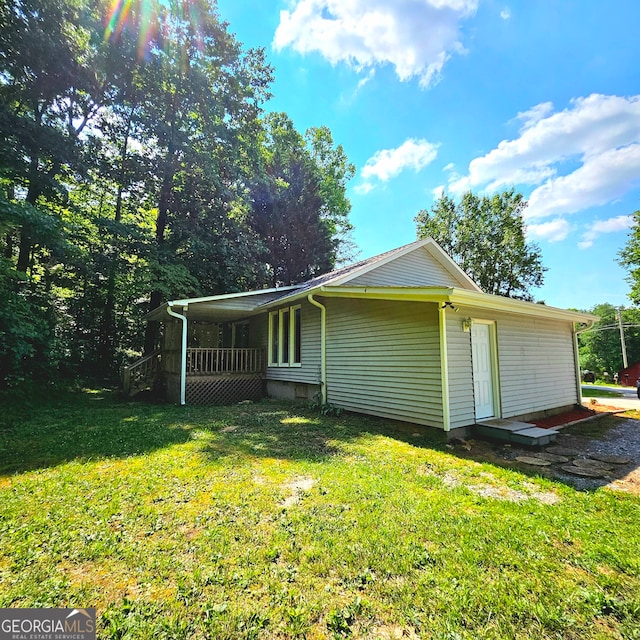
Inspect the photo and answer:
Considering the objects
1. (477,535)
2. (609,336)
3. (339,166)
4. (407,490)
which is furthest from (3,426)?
(609,336)

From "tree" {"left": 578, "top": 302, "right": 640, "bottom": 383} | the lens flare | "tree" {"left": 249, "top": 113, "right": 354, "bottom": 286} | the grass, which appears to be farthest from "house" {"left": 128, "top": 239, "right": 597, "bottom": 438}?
"tree" {"left": 578, "top": 302, "right": 640, "bottom": 383}

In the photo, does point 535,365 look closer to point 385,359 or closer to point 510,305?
point 510,305

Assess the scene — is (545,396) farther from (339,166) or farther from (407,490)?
(339,166)

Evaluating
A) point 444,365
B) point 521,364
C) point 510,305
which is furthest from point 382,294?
point 521,364

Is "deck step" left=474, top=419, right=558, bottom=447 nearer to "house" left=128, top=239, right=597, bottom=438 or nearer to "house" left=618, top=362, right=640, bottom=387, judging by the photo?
"house" left=128, top=239, right=597, bottom=438

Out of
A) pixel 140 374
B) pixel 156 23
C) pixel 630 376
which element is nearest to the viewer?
pixel 140 374

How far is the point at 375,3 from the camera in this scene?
696 centimetres

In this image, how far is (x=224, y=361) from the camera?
1095cm

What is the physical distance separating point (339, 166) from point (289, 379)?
22.1 metres

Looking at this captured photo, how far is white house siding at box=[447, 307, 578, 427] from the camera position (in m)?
6.02

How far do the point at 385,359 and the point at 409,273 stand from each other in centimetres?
432

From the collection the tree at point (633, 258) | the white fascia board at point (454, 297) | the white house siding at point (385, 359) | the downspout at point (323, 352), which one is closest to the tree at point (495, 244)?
the tree at point (633, 258)

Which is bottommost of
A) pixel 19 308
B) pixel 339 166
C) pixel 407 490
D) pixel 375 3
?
pixel 407 490

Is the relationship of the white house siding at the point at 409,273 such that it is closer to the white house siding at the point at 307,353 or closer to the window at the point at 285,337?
the white house siding at the point at 307,353
